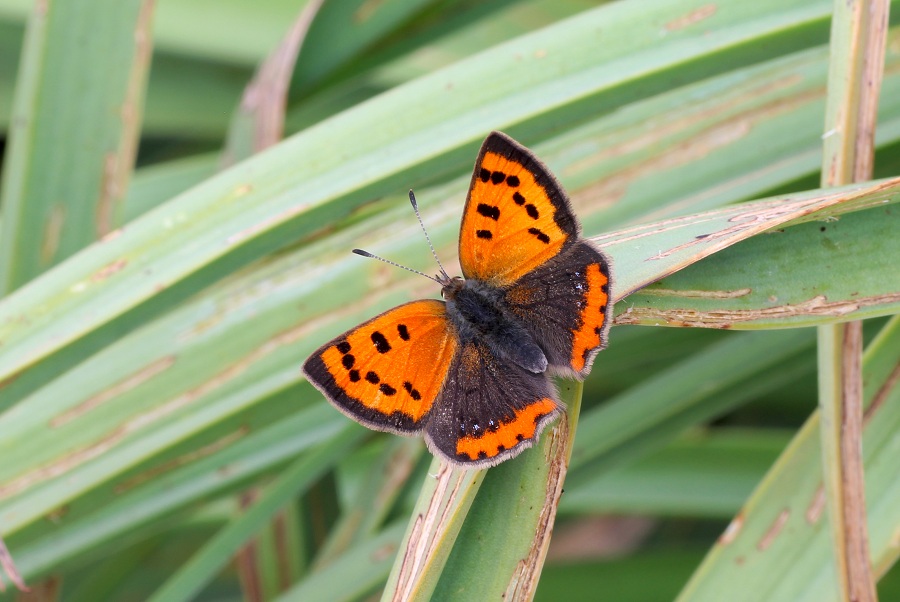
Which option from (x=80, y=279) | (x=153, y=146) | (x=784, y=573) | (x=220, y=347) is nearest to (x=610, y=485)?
(x=784, y=573)

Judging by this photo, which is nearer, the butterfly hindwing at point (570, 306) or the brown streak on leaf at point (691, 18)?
the butterfly hindwing at point (570, 306)

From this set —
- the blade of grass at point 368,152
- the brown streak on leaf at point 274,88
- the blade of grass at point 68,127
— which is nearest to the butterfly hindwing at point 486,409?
the blade of grass at point 368,152

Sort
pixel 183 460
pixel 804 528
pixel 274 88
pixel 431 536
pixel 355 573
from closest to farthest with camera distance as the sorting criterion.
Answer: pixel 431 536, pixel 804 528, pixel 183 460, pixel 355 573, pixel 274 88

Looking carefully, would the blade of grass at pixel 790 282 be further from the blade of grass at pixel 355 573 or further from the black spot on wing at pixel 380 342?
the blade of grass at pixel 355 573

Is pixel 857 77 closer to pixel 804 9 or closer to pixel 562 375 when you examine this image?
pixel 804 9

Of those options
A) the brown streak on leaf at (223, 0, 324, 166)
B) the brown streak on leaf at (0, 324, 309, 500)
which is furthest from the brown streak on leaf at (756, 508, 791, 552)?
the brown streak on leaf at (223, 0, 324, 166)

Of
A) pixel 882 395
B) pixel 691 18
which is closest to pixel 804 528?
pixel 882 395

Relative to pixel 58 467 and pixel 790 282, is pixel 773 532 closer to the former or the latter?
pixel 790 282
